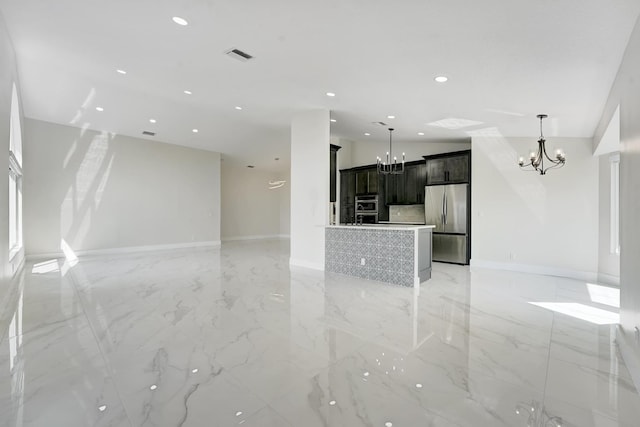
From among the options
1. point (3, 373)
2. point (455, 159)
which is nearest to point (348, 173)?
point (455, 159)

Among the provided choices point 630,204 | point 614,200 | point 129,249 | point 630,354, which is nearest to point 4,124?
point 129,249

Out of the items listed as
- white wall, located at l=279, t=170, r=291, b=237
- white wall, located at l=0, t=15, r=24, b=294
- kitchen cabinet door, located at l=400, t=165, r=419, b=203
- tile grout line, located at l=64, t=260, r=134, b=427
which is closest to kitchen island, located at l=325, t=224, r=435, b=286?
kitchen cabinet door, located at l=400, t=165, r=419, b=203

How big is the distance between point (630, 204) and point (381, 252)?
3206mm

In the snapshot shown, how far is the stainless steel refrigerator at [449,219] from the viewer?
696 centimetres

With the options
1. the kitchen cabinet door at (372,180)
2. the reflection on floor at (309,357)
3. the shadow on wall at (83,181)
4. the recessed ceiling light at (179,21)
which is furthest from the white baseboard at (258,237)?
the recessed ceiling light at (179,21)

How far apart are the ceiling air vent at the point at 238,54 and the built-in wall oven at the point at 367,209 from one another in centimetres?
540

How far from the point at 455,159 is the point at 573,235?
2.68 m

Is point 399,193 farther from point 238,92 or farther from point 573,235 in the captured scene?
point 238,92

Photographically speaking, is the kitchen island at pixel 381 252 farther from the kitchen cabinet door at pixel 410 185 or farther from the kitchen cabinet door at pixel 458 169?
the kitchen cabinet door at pixel 410 185

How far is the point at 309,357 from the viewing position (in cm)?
246

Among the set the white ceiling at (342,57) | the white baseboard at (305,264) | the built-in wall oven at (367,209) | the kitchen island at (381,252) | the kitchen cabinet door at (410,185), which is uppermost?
the white ceiling at (342,57)

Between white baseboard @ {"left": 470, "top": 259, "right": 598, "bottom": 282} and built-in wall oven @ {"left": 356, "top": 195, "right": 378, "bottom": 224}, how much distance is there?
2.72 metres

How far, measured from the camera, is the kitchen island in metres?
4.91

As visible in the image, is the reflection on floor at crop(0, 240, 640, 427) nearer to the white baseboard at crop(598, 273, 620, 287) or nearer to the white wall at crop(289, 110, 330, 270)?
the white baseboard at crop(598, 273, 620, 287)
